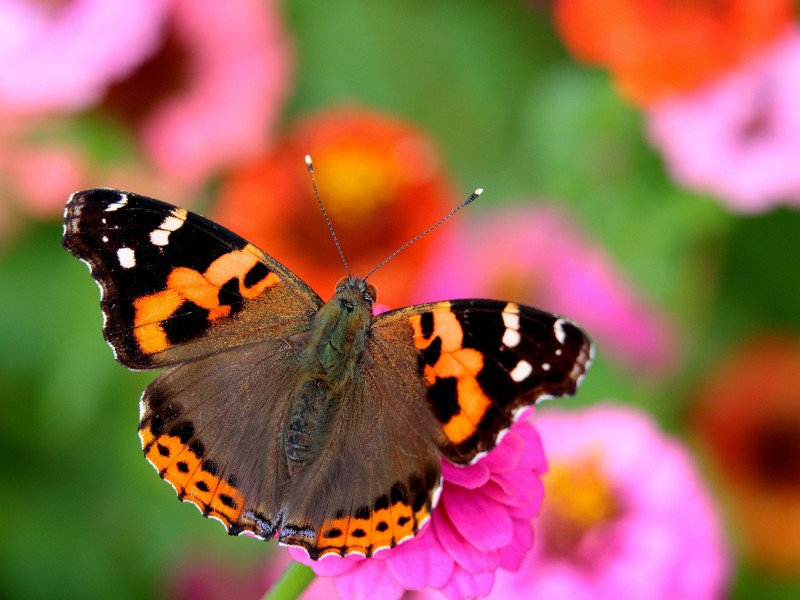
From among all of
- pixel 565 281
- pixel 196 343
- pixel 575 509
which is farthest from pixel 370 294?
pixel 565 281

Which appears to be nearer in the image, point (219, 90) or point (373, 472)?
point (373, 472)

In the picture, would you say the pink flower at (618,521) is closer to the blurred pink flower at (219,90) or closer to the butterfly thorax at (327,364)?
the butterfly thorax at (327,364)

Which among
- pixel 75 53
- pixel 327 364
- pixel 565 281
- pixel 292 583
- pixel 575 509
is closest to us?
pixel 292 583

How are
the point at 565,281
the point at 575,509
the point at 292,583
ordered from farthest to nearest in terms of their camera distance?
1. the point at 565,281
2. the point at 575,509
3. the point at 292,583

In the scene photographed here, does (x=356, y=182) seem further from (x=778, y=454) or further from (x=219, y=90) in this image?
(x=778, y=454)

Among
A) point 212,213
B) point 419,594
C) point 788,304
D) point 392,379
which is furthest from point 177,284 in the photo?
point 788,304

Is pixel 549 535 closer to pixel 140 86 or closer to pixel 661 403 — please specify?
pixel 661 403
